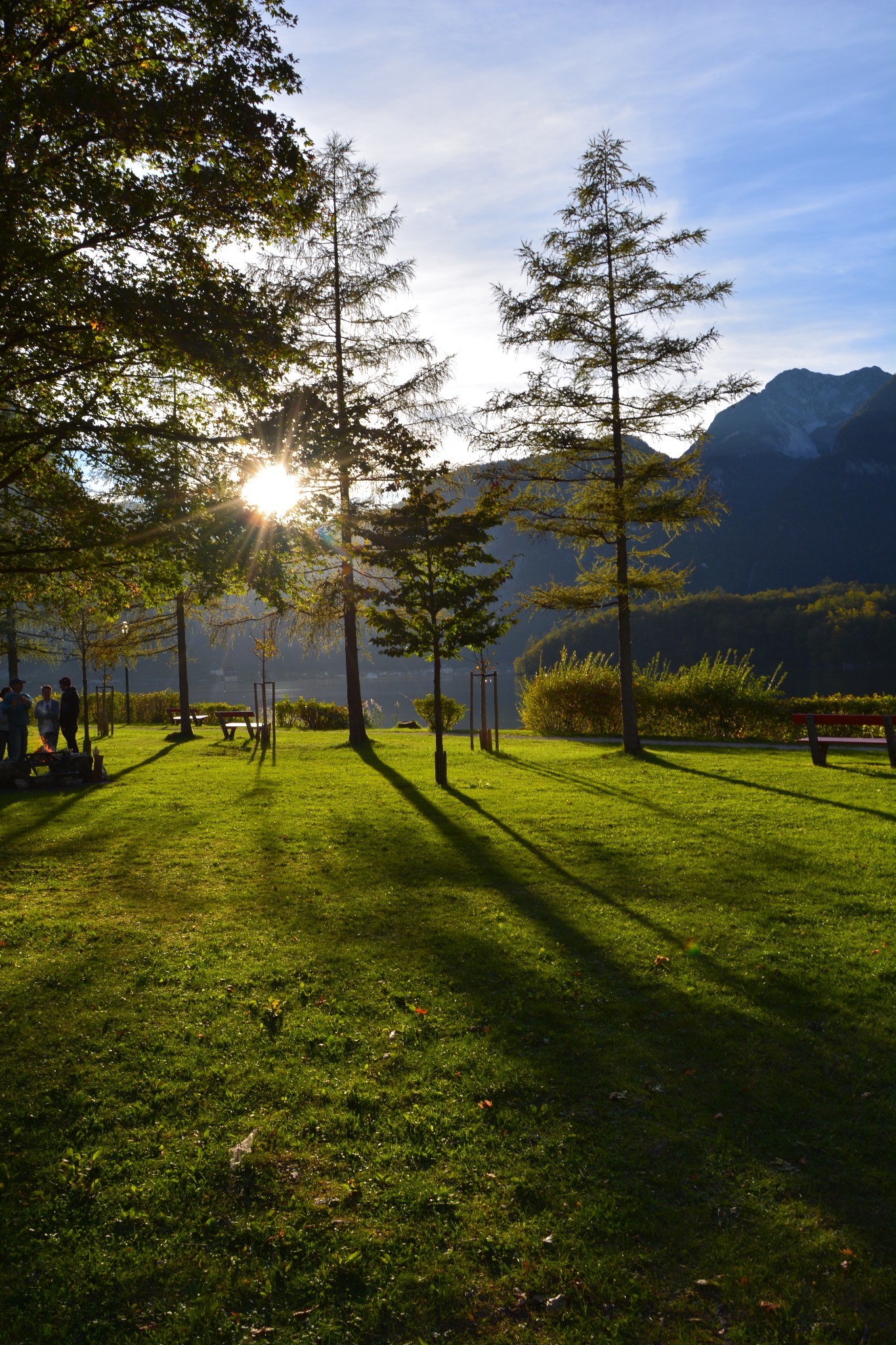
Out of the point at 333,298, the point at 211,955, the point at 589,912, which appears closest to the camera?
the point at 211,955

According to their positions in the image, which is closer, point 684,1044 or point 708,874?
point 684,1044

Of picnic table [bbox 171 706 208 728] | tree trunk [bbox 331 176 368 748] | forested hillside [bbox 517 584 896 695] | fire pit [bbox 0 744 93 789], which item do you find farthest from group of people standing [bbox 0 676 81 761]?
forested hillside [bbox 517 584 896 695]

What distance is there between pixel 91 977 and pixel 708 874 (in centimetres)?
547

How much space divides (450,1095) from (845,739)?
12553mm

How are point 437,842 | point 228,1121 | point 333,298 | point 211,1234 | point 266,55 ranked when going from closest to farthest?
point 211,1234
point 228,1121
point 266,55
point 437,842
point 333,298

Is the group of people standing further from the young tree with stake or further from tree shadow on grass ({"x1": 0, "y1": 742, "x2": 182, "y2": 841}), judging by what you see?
the young tree with stake

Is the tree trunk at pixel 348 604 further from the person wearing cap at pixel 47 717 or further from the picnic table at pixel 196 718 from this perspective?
the picnic table at pixel 196 718

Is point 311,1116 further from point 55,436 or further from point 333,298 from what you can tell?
point 333,298

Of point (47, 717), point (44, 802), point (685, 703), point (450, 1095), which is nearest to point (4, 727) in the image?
point (47, 717)

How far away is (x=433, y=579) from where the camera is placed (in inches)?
497

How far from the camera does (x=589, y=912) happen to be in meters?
6.68

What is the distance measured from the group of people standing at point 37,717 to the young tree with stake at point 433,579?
6.69 m

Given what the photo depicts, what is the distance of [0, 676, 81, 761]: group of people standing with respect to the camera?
14430 millimetres

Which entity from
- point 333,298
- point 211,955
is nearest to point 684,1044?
→ point 211,955
